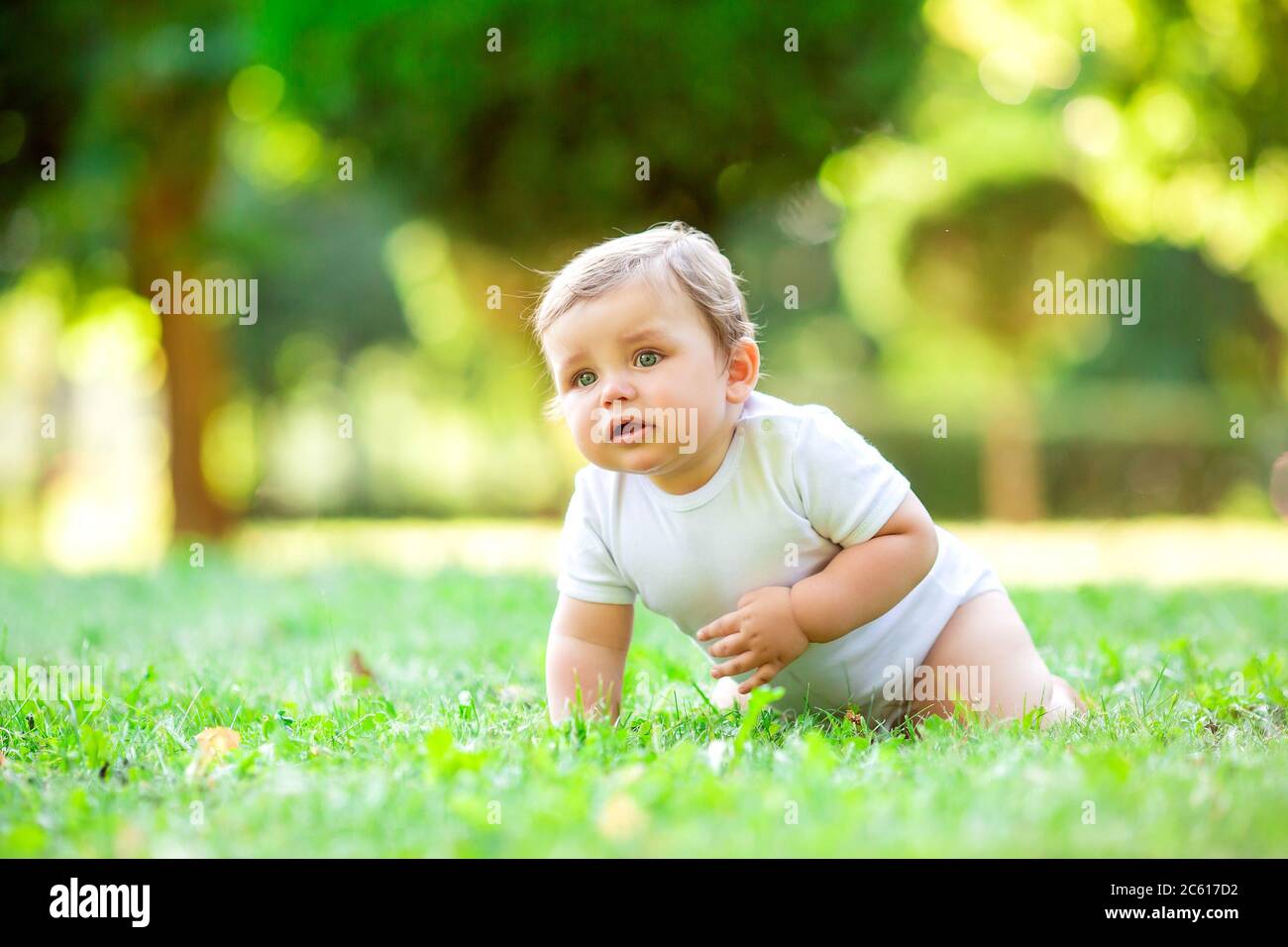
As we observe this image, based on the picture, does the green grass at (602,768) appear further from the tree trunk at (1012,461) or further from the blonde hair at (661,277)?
the tree trunk at (1012,461)

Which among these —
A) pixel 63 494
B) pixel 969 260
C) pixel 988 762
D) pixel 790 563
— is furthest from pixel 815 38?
pixel 63 494

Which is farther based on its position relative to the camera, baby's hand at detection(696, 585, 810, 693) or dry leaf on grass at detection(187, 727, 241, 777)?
baby's hand at detection(696, 585, 810, 693)

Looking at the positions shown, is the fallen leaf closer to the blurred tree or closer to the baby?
the baby

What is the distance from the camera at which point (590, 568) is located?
104 inches

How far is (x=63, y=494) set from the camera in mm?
23688

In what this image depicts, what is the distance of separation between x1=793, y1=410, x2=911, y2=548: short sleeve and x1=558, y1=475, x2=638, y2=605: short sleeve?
17.5 inches

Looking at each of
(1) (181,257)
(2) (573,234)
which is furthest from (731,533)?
(1) (181,257)

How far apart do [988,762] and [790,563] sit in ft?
1.96

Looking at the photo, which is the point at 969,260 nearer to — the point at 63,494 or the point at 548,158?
the point at 548,158

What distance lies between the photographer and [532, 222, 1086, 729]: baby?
237cm

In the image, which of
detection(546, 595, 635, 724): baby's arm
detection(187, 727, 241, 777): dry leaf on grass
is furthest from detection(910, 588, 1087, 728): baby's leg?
detection(187, 727, 241, 777): dry leaf on grass

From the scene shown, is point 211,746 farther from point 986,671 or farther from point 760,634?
point 986,671

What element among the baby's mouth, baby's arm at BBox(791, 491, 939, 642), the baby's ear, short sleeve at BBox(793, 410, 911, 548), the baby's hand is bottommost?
the baby's hand

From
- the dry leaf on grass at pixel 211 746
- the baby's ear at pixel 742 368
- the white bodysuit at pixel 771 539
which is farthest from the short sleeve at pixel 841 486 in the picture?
the dry leaf on grass at pixel 211 746
